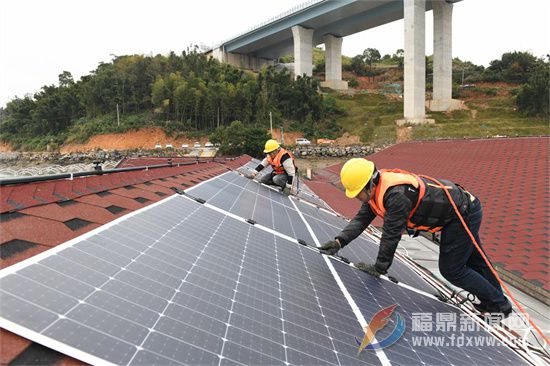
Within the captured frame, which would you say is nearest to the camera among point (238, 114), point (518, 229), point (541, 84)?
point (518, 229)

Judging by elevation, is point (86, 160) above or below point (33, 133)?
below

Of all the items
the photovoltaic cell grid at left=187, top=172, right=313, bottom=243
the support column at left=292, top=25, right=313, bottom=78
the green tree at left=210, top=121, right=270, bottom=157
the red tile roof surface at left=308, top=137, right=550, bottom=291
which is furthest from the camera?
the support column at left=292, top=25, right=313, bottom=78

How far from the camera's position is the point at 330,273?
4234 millimetres

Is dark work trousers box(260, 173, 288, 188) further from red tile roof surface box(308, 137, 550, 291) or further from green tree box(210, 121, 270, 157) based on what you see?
green tree box(210, 121, 270, 157)

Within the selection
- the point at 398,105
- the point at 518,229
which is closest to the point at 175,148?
the point at 398,105

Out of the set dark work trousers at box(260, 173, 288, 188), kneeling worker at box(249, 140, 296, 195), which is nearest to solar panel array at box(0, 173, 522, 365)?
kneeling worker at box(249, 140, 296, 195)

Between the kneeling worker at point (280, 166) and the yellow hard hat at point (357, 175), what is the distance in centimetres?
533

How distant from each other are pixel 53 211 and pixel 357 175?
3.40 meters

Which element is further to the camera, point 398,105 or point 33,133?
point 33,133

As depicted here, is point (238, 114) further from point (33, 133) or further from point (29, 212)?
point (29, 212)

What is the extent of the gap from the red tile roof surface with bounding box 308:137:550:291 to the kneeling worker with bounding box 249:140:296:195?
8.03 ft

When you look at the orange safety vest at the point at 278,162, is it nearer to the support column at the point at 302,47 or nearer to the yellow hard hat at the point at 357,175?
the yellow hard hat at the point at 357,175

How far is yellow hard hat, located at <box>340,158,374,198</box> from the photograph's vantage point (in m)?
4.23

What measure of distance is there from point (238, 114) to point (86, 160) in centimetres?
2702
